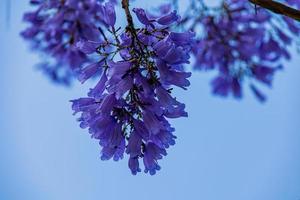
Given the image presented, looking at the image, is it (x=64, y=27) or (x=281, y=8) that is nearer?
(x=281, y=8)

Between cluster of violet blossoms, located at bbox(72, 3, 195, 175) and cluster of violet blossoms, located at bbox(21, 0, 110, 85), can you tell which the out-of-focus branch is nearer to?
cluster of violet blossoms, located at bbox(72, 3, 195, 175)

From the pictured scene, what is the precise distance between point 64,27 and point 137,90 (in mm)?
1413

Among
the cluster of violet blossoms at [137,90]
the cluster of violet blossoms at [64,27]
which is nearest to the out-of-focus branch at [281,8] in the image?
the cluster of violet blossoms at [137,90]

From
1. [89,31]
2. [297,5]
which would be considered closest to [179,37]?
[89,31]

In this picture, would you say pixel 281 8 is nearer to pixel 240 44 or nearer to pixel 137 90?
pixel 137 90

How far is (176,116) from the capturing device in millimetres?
1089

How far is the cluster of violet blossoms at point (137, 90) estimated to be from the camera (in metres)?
1.01

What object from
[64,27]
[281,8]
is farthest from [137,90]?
[64,27]

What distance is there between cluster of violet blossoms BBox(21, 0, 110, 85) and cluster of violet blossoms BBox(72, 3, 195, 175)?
0.98m

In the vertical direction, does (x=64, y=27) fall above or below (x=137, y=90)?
above

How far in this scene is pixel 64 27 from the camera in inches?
A: 91.3

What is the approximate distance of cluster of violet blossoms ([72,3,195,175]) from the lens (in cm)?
101

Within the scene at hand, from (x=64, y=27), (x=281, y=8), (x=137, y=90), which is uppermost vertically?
(x=64, y=27)

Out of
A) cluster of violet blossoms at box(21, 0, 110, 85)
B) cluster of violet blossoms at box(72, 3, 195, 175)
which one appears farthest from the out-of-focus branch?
cluster of violet blossoms at box(21, 0, 110, 85)
